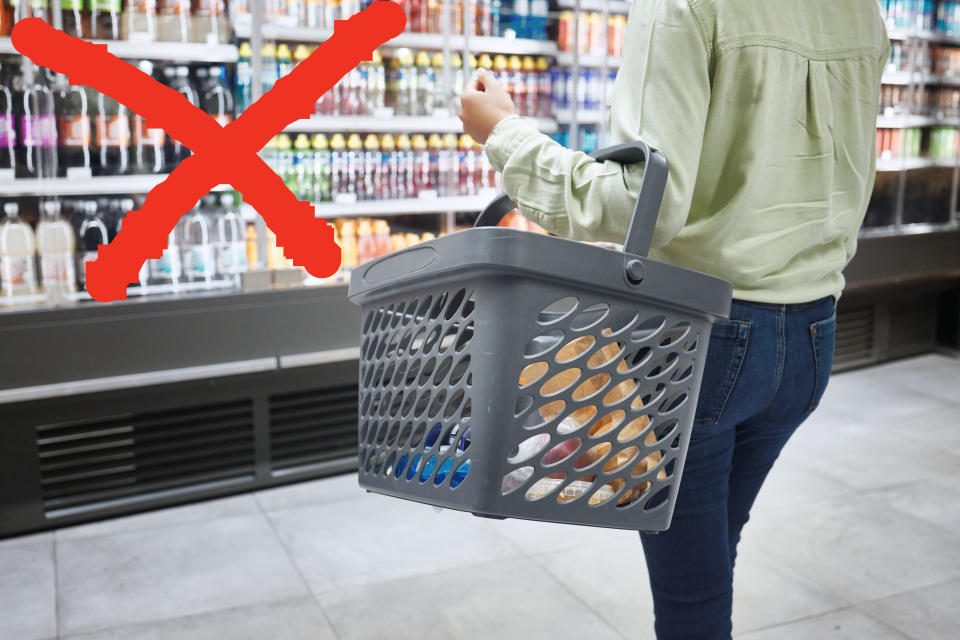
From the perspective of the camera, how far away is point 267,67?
3.33 m

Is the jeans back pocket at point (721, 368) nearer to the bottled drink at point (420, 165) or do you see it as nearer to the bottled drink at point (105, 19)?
the bottled drink at point (105, 19)

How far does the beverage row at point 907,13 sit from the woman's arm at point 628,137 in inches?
190

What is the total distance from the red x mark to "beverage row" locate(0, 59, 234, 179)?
6 cm

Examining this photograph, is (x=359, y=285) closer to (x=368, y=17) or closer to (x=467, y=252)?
(x=467, y=252)

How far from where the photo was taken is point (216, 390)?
321 cm

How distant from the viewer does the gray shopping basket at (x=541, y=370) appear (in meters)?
0.78

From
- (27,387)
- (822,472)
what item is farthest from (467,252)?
(822,472)

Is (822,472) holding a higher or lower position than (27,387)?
lower

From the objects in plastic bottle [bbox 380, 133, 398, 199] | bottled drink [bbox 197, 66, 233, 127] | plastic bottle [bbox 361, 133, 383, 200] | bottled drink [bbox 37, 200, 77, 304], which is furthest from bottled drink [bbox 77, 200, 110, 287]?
plastic bottle [bbox 380, 133, 398, 199]

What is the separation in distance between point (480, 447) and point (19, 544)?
2674mm

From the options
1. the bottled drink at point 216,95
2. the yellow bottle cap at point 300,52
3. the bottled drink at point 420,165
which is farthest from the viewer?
the bottled drink at point 420,165

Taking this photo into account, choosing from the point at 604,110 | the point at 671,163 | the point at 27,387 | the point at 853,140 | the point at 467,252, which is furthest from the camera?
the point at 604,110

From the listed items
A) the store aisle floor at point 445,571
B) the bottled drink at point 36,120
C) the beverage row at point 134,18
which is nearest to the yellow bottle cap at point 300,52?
the beverage row at point 134,18

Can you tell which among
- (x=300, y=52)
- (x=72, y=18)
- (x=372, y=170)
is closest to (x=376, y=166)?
(x=372, y=170)
